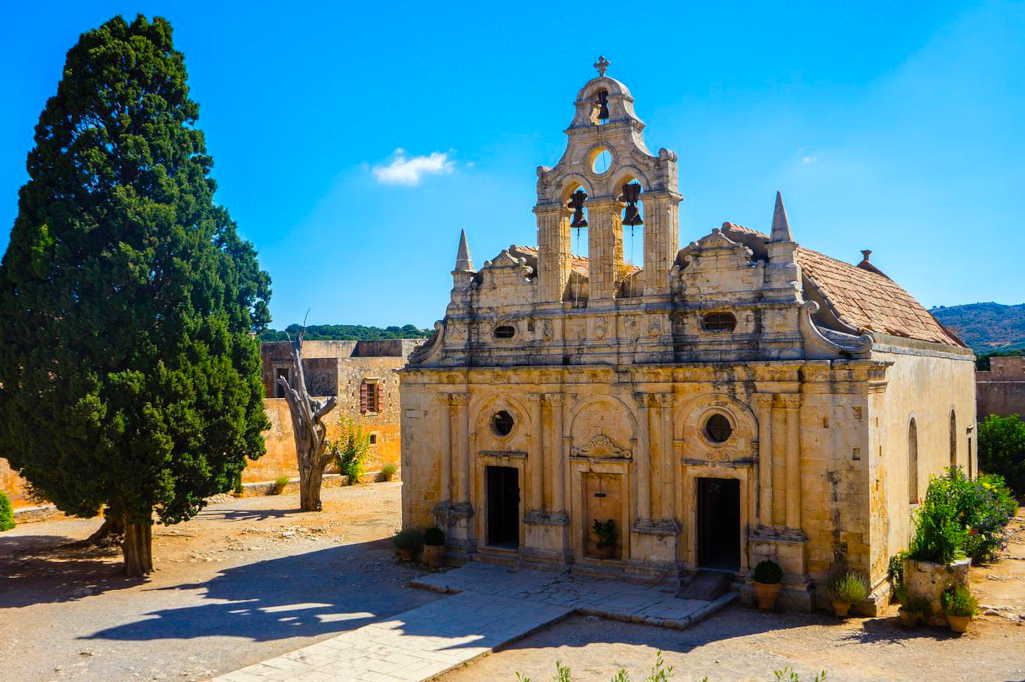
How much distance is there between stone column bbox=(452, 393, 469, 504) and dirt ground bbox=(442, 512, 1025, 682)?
4982 mm

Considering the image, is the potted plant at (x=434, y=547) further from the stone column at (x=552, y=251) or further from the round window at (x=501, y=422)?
the stone column at (x=552, y=251)

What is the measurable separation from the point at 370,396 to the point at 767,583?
25.4m

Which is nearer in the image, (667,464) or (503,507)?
(667,464)

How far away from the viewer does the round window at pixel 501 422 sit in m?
19.8

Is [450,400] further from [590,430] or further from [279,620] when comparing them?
Result: [279,620]

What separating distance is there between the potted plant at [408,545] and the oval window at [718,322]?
8.55 metres

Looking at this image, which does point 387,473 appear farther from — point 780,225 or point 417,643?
point 780,225

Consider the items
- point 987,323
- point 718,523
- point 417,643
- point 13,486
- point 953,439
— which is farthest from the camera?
point 987,323

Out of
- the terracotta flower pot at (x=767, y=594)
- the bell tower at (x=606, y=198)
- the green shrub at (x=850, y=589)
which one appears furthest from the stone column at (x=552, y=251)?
the green shrub at (x=850, y=589)

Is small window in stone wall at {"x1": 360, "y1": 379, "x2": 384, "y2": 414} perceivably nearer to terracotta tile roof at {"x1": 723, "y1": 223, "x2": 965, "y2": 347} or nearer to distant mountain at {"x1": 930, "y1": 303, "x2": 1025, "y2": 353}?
terracotta tile roof at {"x1": 723, "y1": 223, "x2": 965, "y2": 347}

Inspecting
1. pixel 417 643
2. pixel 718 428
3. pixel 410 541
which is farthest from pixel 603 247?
pixel 417 643

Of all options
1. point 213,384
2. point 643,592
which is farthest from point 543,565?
point 213,384

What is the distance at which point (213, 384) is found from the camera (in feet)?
60.9

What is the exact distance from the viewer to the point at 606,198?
18.7m
